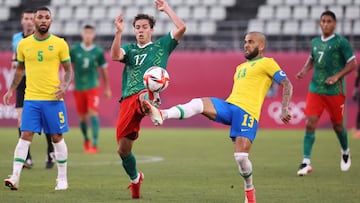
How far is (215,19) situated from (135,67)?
73.3 ft

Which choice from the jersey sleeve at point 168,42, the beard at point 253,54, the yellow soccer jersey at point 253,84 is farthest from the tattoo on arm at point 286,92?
the jersey sleeve at point 168,42

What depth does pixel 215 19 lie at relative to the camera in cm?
3272

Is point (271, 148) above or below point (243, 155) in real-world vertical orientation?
below

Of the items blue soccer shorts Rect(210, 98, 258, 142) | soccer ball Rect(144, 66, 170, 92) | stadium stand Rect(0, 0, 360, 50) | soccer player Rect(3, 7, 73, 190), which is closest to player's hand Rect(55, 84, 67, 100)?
soccer player Rect(3, 7, 73, 190)

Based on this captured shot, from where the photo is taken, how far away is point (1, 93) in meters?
28.6

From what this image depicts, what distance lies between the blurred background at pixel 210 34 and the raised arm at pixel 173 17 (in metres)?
17.1

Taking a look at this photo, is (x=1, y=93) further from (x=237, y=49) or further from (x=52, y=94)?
(x=52, y=94)

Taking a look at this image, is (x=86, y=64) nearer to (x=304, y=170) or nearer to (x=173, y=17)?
(x=304, y=170)

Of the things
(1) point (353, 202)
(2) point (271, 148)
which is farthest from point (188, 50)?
(1) point (353, 202)

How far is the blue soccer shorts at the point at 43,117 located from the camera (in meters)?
11.6

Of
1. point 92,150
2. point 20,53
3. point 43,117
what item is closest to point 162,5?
point 20,53

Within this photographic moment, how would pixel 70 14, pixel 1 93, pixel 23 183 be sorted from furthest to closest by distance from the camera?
1. pixel 70 14
2. pixel 1 93
3. pixel 23 183

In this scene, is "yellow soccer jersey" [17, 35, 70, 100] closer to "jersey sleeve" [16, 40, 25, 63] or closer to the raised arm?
"jersey sleeve" [16, 40, 25, 63]

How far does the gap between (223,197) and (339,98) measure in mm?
4567
